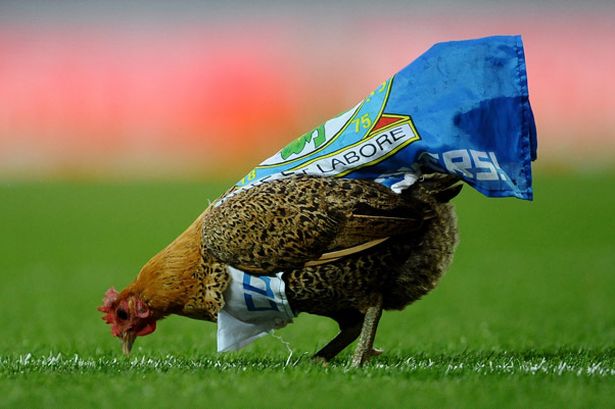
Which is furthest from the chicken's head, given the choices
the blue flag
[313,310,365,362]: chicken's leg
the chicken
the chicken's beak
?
the blue flag

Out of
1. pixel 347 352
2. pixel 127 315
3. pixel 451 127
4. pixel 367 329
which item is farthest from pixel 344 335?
pixel 451 127

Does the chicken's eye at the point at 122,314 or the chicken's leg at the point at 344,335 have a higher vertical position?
the chicken's eye at the point at 122,314

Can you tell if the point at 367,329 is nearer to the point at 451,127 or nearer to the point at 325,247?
the point at 325,247

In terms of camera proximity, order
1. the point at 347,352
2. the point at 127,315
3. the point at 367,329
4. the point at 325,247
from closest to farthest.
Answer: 1. the point at 325,247
2. the point at 367,329
3. the point at 127,315
4. the point at 347,352

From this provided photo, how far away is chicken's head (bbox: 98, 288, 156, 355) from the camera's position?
24.5 feet

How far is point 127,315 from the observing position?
7.54m

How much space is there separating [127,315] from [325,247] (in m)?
1.66

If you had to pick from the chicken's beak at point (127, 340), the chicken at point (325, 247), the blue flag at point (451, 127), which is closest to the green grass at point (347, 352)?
the chicken's beak at point (127, 340)

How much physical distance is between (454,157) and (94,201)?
23117mm

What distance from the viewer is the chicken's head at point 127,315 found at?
7.48m

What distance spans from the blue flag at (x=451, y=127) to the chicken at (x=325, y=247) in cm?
16

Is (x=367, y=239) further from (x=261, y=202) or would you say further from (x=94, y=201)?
(x=94, y=201)

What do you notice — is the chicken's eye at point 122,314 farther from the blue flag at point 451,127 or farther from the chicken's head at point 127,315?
the blue flag at point 451,127

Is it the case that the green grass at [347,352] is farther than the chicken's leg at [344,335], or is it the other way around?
the chicken's leg at [344,335]
